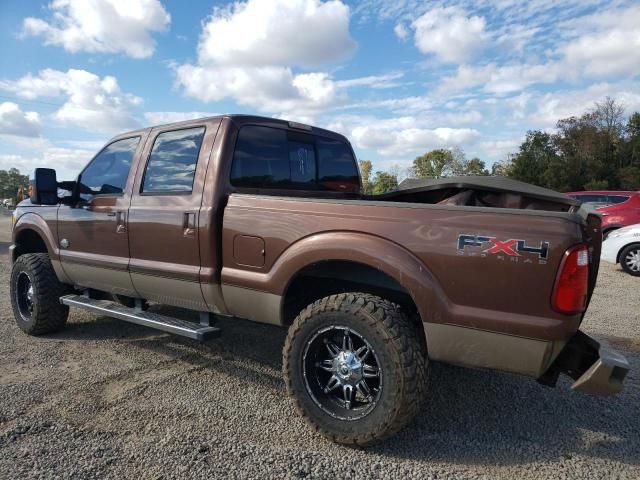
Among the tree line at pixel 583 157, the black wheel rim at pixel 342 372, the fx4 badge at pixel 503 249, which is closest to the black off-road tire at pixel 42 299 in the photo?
the black wheel rim at pixel 342 372

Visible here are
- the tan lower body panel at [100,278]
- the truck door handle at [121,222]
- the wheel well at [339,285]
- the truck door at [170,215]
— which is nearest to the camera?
the wheel well at [339,285]

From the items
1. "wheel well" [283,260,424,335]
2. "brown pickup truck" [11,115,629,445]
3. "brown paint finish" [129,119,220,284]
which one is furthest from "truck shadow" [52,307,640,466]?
"brown paint finish" [129,119,220,284]

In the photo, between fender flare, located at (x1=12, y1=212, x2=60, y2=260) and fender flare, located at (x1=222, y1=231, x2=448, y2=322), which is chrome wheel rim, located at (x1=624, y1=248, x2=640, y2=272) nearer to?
fender flare, located at (x1=222, y1=231, x2=448, y2=322)

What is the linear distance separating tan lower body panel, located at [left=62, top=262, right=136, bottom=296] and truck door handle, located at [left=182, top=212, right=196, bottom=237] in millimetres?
876

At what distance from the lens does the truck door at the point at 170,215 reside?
346 cm

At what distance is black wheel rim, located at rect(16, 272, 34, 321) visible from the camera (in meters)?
4.89

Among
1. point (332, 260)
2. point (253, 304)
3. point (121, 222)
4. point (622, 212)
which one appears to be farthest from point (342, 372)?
point (622, 212)

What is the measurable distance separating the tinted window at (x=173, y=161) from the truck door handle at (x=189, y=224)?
22 centimetres

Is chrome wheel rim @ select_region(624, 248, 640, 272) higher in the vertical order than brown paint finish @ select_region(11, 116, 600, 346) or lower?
lower

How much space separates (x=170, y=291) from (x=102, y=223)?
3.38ft

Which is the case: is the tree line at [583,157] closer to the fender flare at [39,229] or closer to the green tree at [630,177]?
the green tree at [630,177]

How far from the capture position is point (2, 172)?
96.9 metres

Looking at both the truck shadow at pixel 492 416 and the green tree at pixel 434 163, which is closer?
the truck shadow at pixel 492 416

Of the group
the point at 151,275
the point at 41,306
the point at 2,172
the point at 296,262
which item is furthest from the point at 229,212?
the point at 2,172
